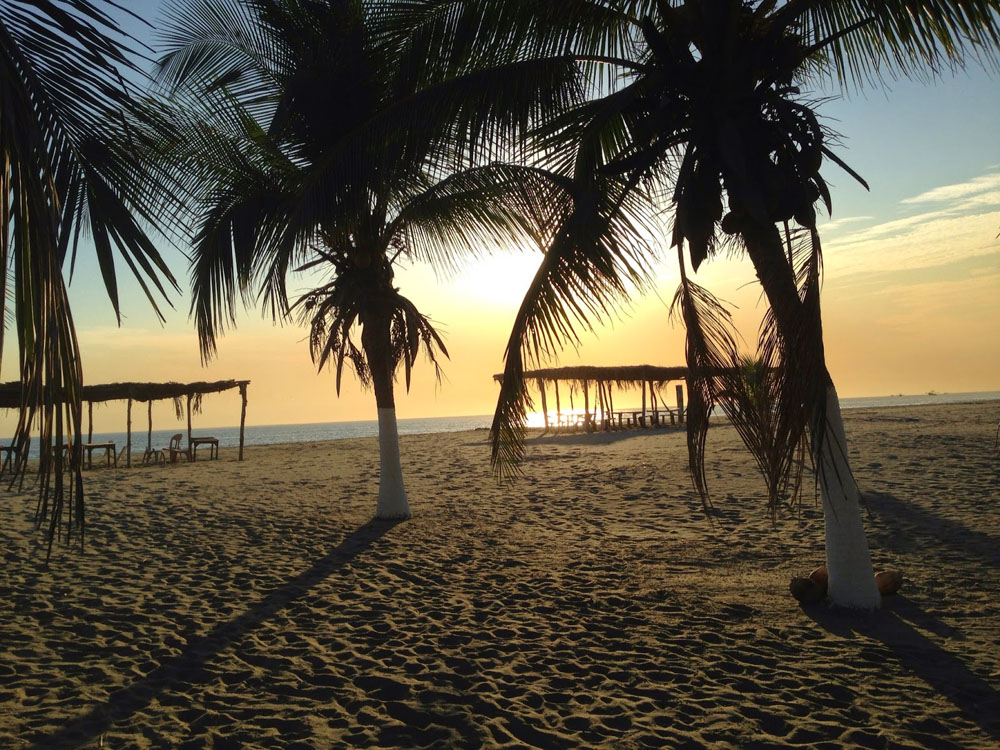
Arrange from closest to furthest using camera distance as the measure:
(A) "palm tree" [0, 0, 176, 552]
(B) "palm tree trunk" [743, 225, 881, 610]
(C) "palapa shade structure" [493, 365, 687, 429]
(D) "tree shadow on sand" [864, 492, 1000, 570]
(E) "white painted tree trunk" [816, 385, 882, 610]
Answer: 1. (A) "palm tree" [0, 0, 176, 552]
2. (B) "palm tree trunk" [743, 225, 881, 610]
3. (E) "white painted tree trunk" [816, 385, 882, 610]
4. (D) "tree shadow on sand" [864, 492, 1000, 570]
5. (C) "palapa shade structure" [493, 365, 687, 429]

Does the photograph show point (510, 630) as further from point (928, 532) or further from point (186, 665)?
point (928, 532)

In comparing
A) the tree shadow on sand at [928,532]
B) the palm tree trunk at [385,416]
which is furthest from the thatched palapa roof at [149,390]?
the tree shadow on sand at [928,532]

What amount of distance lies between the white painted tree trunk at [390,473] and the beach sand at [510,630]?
397 millimetres

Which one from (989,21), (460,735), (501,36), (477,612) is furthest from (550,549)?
(989,21)

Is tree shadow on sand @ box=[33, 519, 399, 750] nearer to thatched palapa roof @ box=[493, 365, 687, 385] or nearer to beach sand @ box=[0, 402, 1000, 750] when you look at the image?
beach sand @ box=[0, 402, 1000, 750]

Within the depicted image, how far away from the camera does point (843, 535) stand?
5.37m

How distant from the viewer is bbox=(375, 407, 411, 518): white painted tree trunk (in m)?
10.2

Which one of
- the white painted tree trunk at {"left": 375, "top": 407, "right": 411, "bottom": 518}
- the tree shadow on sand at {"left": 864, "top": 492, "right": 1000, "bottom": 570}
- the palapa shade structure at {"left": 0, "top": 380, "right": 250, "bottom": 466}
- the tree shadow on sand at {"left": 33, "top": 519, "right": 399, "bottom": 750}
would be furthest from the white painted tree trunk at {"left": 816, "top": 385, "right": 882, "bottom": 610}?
the palapa shade structure at {"left": 0, "top": 380, "right": 250, "bottom": 466}

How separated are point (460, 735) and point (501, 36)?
536 cm

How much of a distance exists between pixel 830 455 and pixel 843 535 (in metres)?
0.88

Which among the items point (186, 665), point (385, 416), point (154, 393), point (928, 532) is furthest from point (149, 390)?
point (928, 532)

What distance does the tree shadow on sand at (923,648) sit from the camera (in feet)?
12.9

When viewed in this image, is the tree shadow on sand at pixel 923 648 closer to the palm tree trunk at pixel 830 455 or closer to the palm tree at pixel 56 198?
the palm tree trunk at pixel 830 455

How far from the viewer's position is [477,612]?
235 inches
